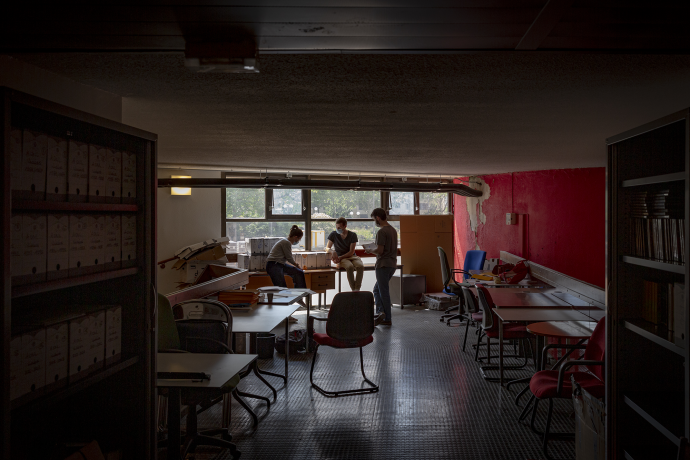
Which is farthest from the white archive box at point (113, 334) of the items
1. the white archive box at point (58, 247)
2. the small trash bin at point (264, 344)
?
the small trash bin at point (264, 344)

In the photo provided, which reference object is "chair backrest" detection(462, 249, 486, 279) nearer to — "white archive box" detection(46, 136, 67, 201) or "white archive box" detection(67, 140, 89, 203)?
"white archive box" detection(67, 140, 89, 203)

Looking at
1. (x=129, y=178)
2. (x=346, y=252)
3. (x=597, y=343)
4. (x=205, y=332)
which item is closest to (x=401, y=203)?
(x=346, y=252)

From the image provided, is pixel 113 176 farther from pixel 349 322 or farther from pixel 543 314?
pixel 543 314

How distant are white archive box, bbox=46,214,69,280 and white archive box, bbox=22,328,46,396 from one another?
0.22m

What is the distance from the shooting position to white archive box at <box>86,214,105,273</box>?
2.10m

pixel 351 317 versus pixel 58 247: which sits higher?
pixel 58 247

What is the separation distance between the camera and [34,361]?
1779mm

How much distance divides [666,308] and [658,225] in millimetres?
410

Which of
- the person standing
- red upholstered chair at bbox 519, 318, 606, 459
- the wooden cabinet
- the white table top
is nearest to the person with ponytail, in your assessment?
the person standing

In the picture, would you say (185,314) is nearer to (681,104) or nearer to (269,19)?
(269,19)

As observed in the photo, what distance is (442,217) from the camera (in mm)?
9367

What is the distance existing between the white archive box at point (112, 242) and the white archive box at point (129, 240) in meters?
0.03

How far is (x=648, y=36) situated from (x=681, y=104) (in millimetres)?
1528

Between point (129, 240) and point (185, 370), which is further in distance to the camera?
point (185, 370)
